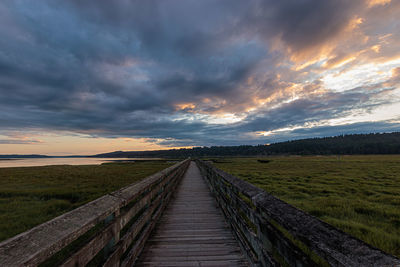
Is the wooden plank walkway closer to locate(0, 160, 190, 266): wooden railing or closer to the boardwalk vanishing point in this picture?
the boardwalk vanishing point

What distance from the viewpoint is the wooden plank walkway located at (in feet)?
10.8

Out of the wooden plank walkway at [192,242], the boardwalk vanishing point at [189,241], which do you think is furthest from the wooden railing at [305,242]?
the wooden plank walkway at [192,242]

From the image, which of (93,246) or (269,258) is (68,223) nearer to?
(93,246)

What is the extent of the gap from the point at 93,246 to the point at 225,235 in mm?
3350

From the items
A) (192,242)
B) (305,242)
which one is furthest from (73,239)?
(192,242)

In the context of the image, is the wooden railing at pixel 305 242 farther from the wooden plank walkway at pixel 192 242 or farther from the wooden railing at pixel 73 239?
the wooden railing at pixel 73 239

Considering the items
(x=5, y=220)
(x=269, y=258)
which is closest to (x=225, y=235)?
(x=269, y=258)

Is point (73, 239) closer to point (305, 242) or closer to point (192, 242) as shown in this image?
point (305, 242)

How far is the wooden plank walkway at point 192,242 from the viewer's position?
10.8 feet

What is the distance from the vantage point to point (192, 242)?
13.1ft

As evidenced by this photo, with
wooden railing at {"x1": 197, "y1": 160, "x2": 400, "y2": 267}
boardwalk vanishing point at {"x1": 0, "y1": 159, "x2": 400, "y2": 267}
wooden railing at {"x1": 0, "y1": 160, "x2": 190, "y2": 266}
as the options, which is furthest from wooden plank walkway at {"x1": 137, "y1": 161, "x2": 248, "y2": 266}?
wooden railing at {"x1": 197, "y1": 160, "x2": 400, "y2": 267}

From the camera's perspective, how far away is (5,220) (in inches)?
251

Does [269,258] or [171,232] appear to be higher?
[269,258]

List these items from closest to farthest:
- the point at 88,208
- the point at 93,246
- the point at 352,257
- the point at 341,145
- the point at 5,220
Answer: the point at 352,257
the point at 93,246
the point at 88,208
the point at 5,220
the point at 341,145
